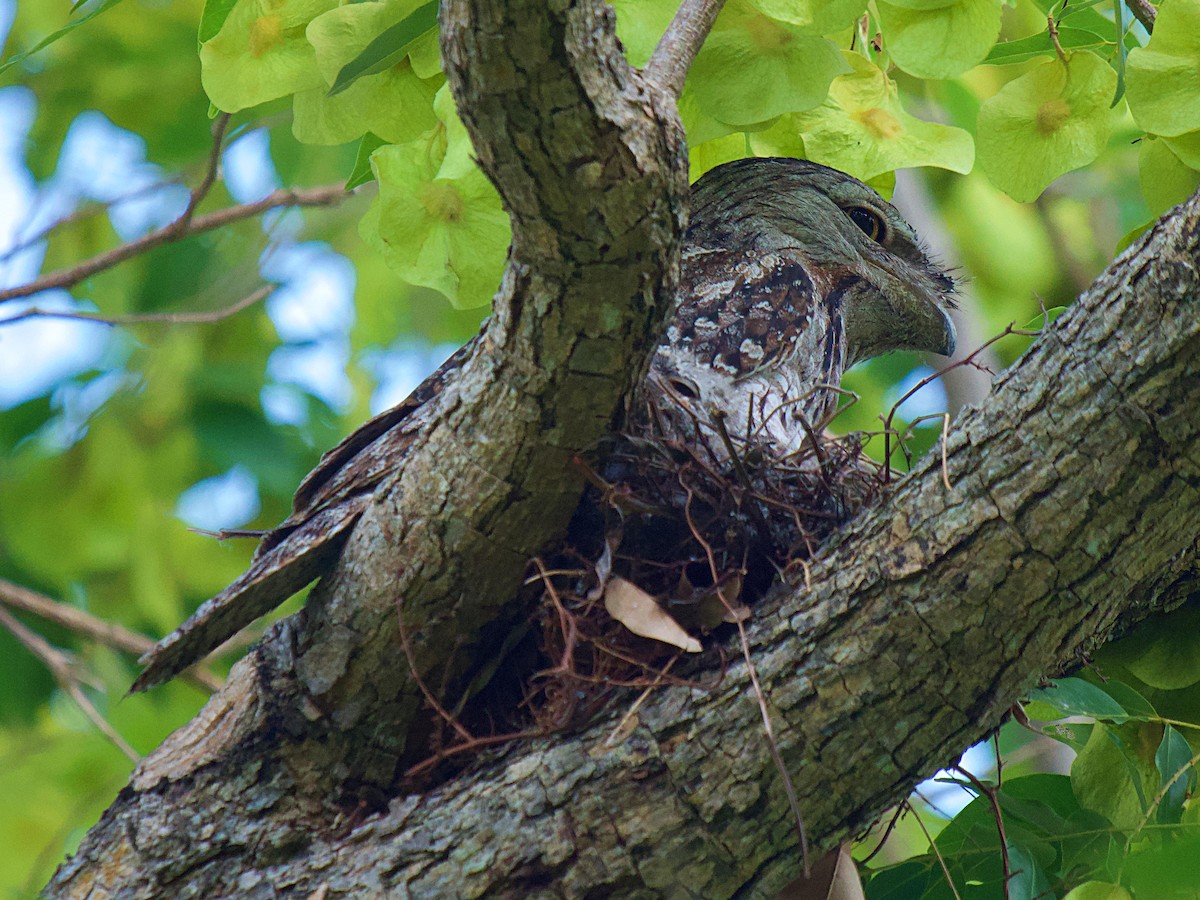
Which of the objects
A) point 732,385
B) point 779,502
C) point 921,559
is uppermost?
point 732,385

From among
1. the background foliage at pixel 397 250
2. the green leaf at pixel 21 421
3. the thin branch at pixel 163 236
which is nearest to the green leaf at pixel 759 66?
the background foliage at pixel 397 250

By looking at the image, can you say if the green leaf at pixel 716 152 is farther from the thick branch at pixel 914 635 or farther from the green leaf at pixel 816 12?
the thick branch at pixel 914 635

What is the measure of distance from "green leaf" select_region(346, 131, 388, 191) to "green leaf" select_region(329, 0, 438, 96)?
1.31 feet

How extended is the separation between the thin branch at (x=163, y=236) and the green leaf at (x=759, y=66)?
1.21m

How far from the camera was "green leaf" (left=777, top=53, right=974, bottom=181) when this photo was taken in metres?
2.04

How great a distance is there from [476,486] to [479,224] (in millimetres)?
548

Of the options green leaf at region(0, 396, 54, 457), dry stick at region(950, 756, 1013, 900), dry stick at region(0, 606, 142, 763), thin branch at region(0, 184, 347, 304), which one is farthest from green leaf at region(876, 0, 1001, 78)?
green leaf at region(0, 396, 54, 457)

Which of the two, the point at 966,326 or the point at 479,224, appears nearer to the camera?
the point at 479,224

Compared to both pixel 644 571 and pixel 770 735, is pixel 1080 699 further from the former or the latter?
pixel 644 571

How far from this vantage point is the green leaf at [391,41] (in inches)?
62.0

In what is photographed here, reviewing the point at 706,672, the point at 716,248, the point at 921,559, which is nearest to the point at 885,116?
the point at 716,248

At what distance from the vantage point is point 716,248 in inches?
94.9

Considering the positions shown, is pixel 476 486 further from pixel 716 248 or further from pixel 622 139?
pixel 716 248

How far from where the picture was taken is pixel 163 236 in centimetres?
276
